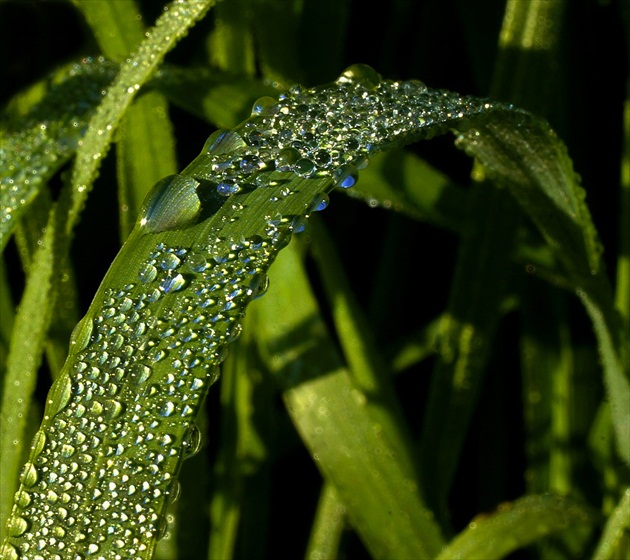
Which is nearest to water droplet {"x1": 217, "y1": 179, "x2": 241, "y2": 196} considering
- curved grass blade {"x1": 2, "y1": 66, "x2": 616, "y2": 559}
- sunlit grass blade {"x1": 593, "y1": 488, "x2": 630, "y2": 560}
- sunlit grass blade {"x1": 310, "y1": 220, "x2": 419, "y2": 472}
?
curved grass blade {"x1": 2, "y1": 66, "x2": 616, "y2": 559}

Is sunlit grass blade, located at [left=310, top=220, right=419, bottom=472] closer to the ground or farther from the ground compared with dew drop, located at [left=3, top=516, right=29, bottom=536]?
closer to the ground

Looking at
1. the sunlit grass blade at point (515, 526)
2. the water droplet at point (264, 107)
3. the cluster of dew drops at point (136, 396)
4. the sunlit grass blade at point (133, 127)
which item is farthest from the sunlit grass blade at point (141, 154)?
the sunlit grass blade at point (515, 526)

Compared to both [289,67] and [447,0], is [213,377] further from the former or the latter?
[447,0]

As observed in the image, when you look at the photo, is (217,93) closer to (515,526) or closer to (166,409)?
(166,409)

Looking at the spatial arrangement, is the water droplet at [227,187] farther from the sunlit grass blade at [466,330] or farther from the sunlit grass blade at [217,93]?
the sunlit grass blade at [466,330]

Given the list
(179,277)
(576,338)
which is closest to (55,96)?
(179,277)

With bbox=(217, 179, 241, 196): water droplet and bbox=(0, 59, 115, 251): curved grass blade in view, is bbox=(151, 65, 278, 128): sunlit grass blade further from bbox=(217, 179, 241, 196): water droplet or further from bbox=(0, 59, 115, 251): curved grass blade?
bbox=(217, 179, 241, 196): water droplet

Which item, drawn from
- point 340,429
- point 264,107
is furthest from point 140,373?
point 340,429
